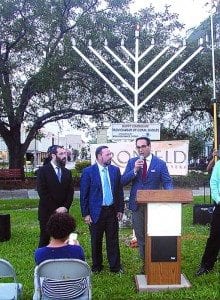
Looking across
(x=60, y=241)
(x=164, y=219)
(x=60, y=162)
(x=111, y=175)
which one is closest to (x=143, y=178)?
(x=111, y=175)

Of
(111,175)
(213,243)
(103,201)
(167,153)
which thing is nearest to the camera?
(213,243)

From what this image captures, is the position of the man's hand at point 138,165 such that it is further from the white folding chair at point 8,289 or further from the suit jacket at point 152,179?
the white folding chair at point 8,289

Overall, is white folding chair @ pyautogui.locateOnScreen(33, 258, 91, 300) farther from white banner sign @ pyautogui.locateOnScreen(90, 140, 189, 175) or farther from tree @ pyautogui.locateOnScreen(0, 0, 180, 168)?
tree @ pyautogui.locateOnScreen(0, 0, 180, 168)

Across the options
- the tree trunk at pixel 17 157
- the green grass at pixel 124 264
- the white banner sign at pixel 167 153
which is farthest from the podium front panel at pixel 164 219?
the tree trunk at pixel 17 157

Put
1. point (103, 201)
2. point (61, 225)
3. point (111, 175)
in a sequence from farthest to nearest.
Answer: point (111, 175) → point (103, 201) → point (61, 225)

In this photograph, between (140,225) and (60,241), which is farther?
(140,225)

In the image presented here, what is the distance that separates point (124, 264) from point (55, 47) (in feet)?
53.4

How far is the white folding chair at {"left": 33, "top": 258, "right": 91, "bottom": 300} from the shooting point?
13.2ft

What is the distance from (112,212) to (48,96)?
666 inches

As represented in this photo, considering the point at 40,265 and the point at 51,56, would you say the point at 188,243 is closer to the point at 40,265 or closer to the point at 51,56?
the point at 40,265

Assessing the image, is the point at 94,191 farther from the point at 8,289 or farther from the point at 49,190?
the point at 8,289

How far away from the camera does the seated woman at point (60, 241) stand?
14.4ft

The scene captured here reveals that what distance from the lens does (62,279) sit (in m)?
4.07

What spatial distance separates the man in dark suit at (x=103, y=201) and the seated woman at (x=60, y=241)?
2129 mm
